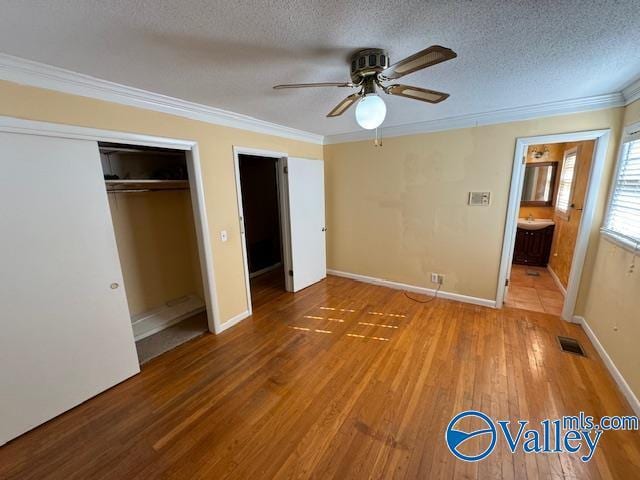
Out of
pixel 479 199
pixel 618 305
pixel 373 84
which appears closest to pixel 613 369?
pixel 618 305

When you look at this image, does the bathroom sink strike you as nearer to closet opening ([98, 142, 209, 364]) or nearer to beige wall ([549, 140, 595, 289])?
beige wall ([549, 140, 595, 289])

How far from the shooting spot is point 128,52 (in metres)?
1.43

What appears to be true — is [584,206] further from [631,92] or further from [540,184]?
[540,184]

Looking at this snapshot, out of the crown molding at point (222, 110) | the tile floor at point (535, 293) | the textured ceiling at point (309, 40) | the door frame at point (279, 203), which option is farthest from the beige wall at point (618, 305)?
the door frame at point (279, 203)

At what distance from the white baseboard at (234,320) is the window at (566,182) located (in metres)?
4.68

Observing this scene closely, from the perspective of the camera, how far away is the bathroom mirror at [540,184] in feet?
14.4

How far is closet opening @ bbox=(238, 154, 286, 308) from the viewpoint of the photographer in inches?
176

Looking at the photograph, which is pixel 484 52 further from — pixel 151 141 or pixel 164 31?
pixel 151 141

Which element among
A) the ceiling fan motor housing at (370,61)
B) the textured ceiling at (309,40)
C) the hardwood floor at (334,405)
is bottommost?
the hardwood floor at (334,405)

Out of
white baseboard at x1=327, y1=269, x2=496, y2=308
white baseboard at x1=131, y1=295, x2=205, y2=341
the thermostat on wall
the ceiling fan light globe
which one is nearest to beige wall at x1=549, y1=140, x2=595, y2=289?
the thermostat on wall

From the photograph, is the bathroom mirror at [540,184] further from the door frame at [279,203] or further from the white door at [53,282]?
the white door at [53,282]

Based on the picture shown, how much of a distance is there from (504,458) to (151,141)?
333cm

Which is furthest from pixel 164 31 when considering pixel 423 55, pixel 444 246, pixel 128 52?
pixel 444 246

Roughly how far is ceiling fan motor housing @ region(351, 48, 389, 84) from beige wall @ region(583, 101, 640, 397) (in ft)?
7.61
